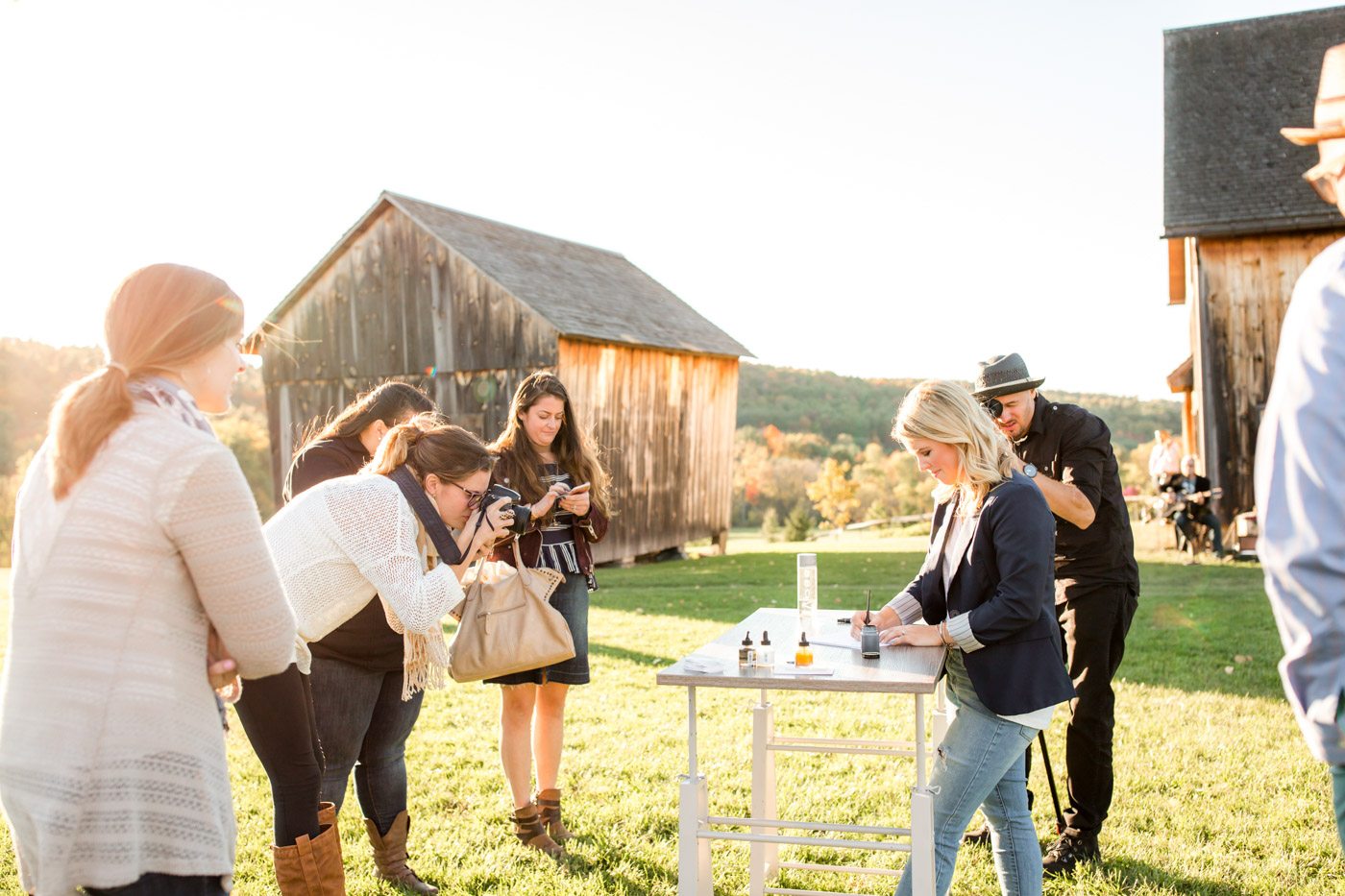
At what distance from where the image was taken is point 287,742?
3.10m

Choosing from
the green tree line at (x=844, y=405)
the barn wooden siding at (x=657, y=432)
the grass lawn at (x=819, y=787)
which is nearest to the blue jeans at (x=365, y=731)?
the grass lawn at (x=819, y=787)

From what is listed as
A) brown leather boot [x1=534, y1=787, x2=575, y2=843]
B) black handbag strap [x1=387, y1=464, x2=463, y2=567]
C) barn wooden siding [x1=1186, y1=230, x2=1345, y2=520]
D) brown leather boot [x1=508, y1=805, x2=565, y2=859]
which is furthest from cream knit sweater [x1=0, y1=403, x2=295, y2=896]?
barn wooden siding [x1=1186, y1=230, x2=1345, y2=520]

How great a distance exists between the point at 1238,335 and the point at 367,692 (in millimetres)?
16848

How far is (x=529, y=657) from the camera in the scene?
455 centimetres

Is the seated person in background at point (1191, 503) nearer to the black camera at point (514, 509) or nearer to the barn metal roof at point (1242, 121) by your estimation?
the barn metal roof at point (1242, 121)

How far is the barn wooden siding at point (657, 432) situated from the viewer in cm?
1895

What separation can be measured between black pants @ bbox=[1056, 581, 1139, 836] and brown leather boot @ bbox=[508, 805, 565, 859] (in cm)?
253

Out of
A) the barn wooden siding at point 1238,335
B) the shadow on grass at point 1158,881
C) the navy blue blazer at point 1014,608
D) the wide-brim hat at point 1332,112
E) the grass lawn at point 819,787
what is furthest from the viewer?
the barn wooden siding at point 1238,335

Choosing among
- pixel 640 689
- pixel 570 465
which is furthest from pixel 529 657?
pixel 640 689

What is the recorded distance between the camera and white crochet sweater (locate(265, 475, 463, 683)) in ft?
12.6

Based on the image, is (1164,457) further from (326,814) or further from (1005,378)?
(326,814)

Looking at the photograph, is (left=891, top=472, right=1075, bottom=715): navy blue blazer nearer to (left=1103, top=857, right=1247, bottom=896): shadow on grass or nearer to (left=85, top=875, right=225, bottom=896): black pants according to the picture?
(left=1103, top=857, right=1247, bottom=896): shadow on grass

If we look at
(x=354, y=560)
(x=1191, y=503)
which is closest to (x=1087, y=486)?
(x=354, y=560)

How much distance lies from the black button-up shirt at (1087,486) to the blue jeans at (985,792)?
1.28m
